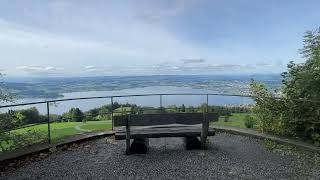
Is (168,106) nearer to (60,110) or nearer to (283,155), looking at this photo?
(60,110)

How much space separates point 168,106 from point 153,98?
520 millimetres

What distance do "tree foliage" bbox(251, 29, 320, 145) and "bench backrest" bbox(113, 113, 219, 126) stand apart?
219cm

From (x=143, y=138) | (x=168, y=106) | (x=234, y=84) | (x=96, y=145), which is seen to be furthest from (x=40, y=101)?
(x=234, y=84)

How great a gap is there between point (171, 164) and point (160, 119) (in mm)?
1012

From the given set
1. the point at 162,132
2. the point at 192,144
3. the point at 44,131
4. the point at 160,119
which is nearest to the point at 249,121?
the point at 192,144

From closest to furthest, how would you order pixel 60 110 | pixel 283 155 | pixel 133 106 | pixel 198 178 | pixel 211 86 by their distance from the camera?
pixel 198 178 → pixel 283 155 → pixel 60 110 → pixel 133 106 → pixel 211 86

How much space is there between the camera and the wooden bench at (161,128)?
23.6 feet

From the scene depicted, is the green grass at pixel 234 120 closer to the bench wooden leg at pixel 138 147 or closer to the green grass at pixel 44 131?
the green grass at pixel 44 131

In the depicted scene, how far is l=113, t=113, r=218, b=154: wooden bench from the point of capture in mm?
7207

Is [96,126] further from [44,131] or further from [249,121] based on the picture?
[249,121]

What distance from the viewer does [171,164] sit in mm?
6586

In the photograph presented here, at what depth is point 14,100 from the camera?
7359 millimetres

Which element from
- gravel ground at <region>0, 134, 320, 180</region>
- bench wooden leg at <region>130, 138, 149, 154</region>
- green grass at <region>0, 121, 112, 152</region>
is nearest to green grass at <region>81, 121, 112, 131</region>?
green grass at <region>0, 121, 112, 152</region>

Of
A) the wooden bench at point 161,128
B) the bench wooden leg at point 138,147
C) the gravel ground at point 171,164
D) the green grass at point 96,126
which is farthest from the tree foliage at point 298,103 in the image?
the green grass at point 96,126
